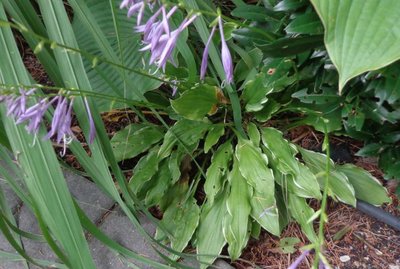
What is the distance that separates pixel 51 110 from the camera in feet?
4.22

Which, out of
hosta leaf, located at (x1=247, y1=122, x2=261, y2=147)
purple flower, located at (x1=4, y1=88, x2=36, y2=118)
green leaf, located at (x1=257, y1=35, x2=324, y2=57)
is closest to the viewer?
purple flower, located at (x1=4, y1=88, x2=36, y2=118)

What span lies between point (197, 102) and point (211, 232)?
1.33ft

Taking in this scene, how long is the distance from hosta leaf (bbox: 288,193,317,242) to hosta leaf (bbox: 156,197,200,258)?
0.97ft

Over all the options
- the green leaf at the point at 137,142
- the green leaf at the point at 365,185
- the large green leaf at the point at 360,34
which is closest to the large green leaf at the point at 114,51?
the green leaf at the point at 137,142

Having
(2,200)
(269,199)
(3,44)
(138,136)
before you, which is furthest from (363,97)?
(2,200)

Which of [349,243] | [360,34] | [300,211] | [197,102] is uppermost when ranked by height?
[360,34]

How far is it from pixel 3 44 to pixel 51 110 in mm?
190

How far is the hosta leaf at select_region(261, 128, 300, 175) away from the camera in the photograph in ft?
5.01

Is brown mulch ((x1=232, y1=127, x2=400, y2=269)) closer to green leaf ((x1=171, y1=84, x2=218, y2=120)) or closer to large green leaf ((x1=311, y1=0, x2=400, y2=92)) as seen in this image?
green leaf ((x1=171, y1=84, x2=218, y2=120))

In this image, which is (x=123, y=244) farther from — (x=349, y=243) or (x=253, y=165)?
(x=349, y=243)

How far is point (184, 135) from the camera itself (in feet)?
5.47

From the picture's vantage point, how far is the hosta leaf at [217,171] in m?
1.60

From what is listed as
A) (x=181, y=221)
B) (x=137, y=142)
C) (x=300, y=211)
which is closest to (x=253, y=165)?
(x=300, y=211)

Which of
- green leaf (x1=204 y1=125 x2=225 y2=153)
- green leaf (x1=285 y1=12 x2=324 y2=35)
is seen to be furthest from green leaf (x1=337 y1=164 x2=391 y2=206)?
green leaf (x1=285 y1=12 x2=324 y2=35)
